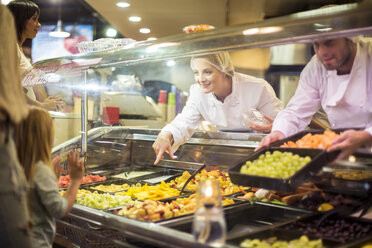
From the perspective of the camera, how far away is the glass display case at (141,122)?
5.82 feet

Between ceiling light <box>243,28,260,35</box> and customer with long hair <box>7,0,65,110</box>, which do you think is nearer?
ceiling light <box>243,28,260,35</box>

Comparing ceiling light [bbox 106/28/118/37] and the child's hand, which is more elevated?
ceiling light [bbox 106/28/118/37]

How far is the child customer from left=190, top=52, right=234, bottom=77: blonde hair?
146 cm

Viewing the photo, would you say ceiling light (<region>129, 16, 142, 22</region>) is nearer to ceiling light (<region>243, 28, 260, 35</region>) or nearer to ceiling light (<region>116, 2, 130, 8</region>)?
ceiling light (<region>116, 2, 130, 8</region>)

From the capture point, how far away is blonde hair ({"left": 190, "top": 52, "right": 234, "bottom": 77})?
2973 millimetres

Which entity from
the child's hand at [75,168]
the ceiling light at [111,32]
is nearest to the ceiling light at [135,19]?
the ceiling light at [111,32]

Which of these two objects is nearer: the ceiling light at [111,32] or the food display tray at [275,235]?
the food display tray at [275,235]

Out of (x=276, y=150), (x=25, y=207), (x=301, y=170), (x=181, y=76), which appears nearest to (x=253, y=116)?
(x=276, y=150)

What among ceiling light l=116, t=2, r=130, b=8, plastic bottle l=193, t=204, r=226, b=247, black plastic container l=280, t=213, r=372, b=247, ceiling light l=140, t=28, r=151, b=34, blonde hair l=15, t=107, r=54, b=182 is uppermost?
ceiling light l=116, t=2, r=130, b=8

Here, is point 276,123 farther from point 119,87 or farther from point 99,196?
point 119,87

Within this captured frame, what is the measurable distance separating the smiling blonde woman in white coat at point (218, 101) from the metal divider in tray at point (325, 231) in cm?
110

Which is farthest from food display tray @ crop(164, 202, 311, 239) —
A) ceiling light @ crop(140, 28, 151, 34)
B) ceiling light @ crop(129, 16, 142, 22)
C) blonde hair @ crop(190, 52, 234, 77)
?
ceiling light @ crop(140, 28, 151, 34)

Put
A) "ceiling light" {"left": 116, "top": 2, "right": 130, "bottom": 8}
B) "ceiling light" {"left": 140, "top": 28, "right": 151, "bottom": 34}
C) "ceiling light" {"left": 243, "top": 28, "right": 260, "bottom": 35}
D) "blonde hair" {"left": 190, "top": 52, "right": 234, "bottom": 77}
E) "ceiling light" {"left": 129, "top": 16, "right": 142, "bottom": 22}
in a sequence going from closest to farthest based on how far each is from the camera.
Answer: "ceiling light" {"left": 243, "top": 28, "right": 260, "bottom": 35} → "blonde hair" {"left": 190, "top": 52, "right": 234, "bottom": 77} → "ceiling light" {"left": 116, "top": 2, "right": 130, "bottom": 8} → "ceiling light" {"left": 129, "top": 16, "right": 142, "bottom": 22} → "ceiling light" {"left": 140, "top": 28, "right": 151, "bottom": 34}

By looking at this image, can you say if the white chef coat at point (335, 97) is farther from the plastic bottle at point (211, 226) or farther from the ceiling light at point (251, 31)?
the plastic bottle at point (211, 226)
